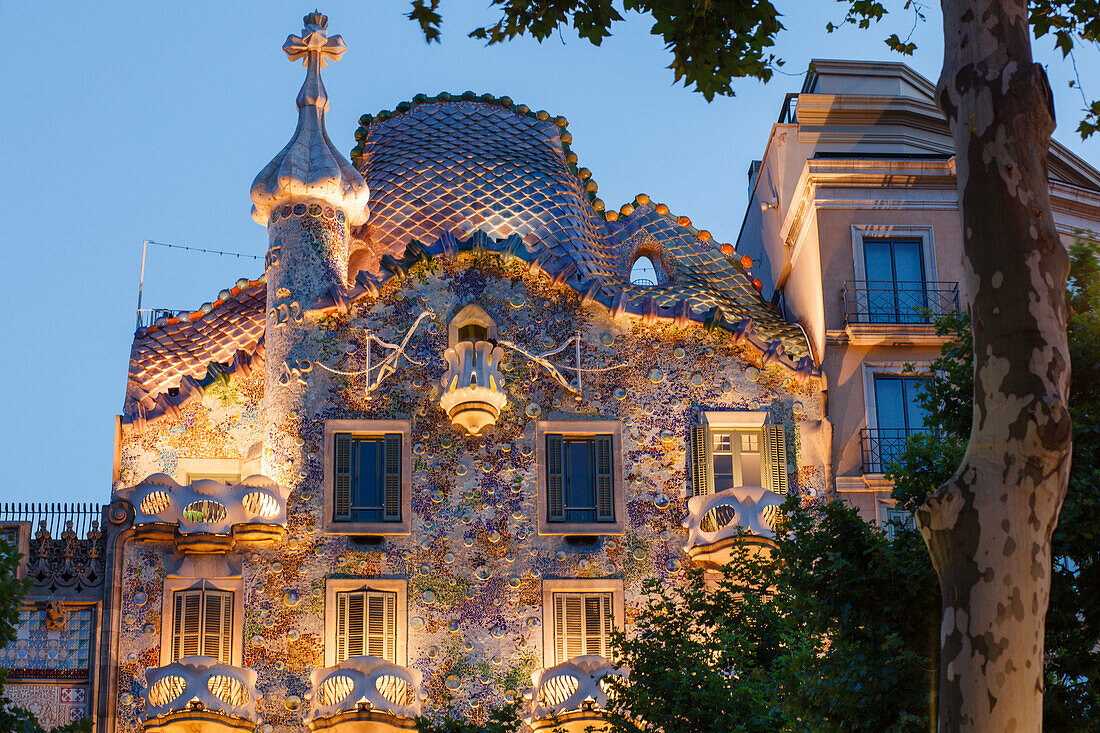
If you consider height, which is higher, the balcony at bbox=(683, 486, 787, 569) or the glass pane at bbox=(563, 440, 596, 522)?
the glass pane at bbox=(563, 440, 596, 522)

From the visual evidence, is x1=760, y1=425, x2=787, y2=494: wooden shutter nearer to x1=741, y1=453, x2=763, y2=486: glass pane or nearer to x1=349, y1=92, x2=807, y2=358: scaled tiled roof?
x1=741, y1=453, x2=763, y2=486: glass pane

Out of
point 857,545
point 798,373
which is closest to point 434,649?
point 798,373

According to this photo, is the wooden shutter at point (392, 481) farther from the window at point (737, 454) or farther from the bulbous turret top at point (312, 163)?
the window at point (737, 454)

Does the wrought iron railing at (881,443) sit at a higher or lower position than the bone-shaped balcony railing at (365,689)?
higher

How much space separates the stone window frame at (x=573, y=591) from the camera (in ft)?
84.0

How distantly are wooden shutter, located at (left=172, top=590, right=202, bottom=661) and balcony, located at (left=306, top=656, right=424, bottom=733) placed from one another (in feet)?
6.94

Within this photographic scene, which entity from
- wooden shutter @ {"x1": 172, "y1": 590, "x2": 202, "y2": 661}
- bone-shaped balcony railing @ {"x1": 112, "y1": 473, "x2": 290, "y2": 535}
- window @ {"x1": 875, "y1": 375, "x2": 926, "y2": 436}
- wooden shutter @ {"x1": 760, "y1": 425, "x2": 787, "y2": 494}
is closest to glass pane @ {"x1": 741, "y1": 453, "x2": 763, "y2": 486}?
wooden shutter @ {"x1": 760, "y1": 425, "x2": 787, "y2": 494}

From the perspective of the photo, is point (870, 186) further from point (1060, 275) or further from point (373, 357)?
point (1060, 275)

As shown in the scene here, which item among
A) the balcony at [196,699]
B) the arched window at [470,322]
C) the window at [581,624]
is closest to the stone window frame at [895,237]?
the arched window at [470,322]

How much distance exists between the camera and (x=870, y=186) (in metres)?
28.2

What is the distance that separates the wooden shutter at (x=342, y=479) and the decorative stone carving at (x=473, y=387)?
1.69m

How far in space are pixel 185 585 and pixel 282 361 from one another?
3934mm

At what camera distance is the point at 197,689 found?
79.1 feet

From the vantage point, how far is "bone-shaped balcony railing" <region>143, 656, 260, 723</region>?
2408cm
